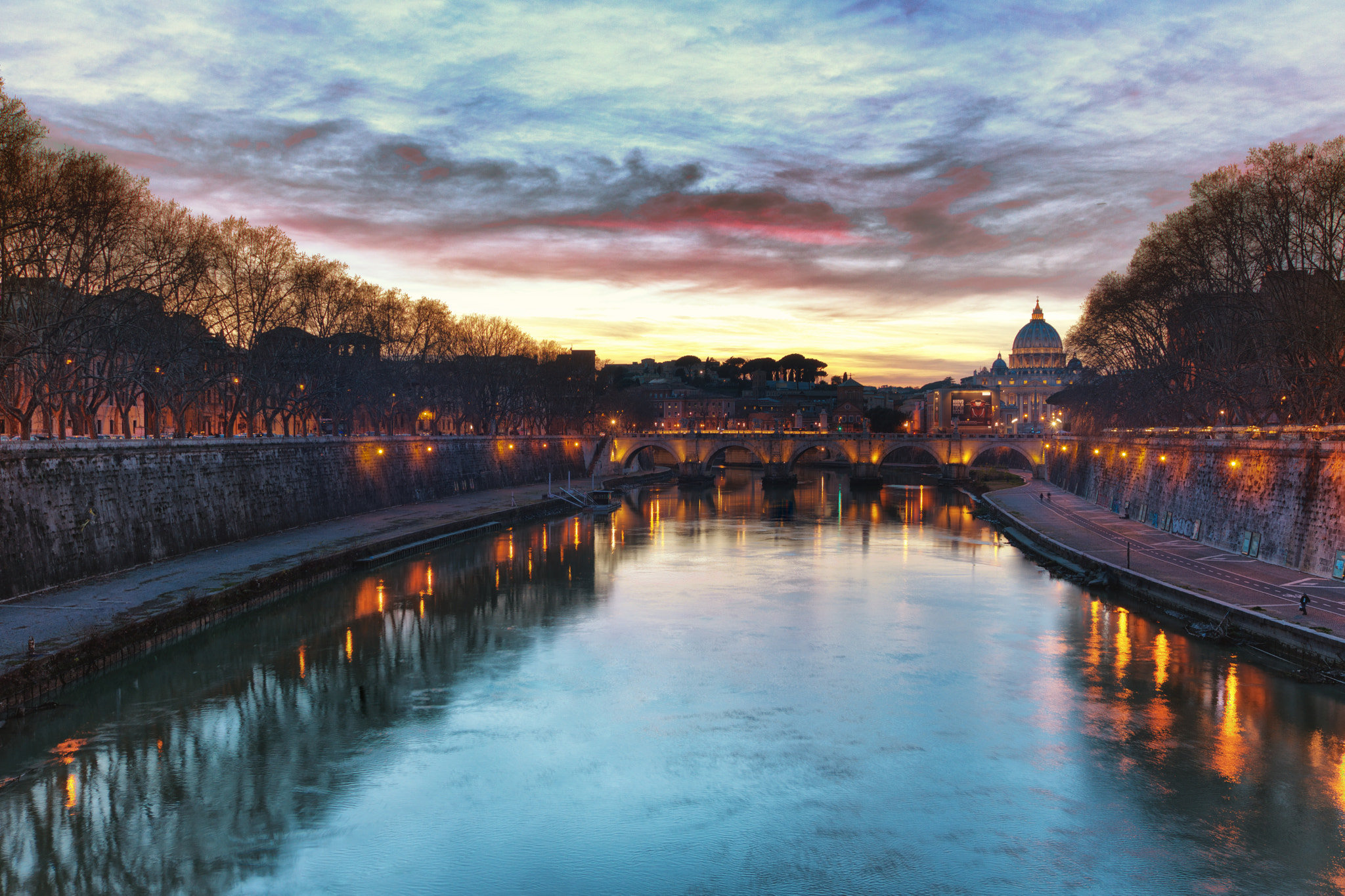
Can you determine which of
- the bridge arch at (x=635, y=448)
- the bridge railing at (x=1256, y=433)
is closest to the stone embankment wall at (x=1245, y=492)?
the bridge railing at (x=1256, y=433)

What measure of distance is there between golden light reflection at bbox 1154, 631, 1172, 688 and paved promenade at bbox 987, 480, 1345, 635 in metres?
2.10

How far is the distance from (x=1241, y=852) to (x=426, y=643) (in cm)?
2032

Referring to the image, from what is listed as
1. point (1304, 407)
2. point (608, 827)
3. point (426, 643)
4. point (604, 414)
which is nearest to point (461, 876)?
point (608, 827)

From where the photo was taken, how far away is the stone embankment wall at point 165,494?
24516 millimetres

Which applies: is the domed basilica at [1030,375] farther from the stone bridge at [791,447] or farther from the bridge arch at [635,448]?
the bridge arch at [635,448]

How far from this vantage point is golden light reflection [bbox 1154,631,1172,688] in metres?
22.1

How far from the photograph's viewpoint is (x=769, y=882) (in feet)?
41.4

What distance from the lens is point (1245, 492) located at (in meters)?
34.0

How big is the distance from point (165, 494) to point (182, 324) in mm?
12390

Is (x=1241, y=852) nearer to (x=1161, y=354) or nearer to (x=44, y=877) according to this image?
(x=44, y=877)

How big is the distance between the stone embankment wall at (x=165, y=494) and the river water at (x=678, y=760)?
17.7 ft

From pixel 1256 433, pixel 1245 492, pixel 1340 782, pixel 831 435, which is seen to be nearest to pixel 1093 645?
pixel 1340 782

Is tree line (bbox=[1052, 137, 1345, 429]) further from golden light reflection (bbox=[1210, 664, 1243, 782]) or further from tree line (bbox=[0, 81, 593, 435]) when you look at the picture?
tree line (bbox=[0, 81, 593, 435])

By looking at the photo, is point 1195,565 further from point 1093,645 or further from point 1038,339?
point 1038,339
